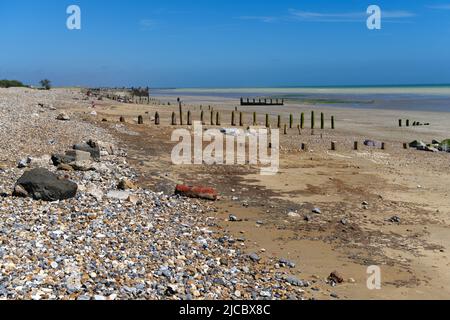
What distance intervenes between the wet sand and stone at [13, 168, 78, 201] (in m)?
3.70

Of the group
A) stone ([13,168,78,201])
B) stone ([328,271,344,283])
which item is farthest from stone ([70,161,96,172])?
stone ([328,271,344,283])

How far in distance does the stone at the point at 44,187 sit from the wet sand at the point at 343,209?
12.1 feet

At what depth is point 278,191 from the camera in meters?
16.5

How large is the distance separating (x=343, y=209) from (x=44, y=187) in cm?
810

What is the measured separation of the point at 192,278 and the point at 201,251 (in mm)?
1617

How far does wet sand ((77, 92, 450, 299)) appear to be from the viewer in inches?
382

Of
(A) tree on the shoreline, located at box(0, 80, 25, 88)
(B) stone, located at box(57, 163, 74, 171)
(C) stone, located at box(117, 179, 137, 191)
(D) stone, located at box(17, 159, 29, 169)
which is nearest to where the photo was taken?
(C) stone, located at box(117, 179, 137, 191)

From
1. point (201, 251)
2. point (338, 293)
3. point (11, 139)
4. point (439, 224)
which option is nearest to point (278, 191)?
point (439, 224)

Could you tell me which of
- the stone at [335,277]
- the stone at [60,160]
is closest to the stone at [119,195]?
the stone at [60,160]

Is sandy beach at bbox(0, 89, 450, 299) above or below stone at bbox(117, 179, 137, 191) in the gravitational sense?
below

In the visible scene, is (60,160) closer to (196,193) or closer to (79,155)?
(79,155)

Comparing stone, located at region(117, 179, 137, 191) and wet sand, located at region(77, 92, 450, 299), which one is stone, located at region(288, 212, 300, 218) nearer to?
wet sand, located at region(77, 92, 450, 299)

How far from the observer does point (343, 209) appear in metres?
14.6

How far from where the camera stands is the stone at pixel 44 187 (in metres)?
11.4
